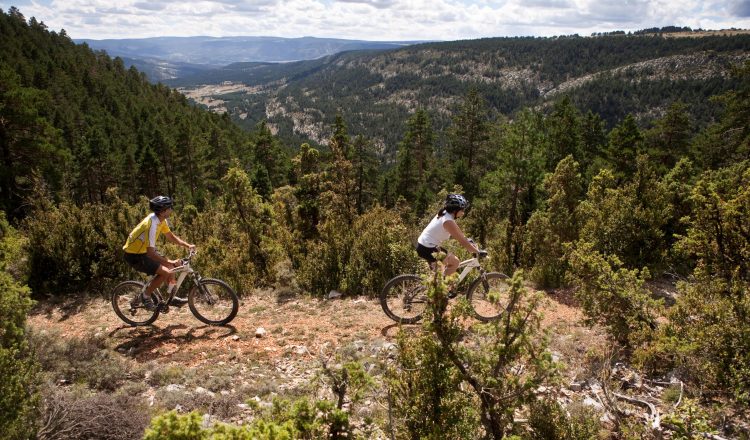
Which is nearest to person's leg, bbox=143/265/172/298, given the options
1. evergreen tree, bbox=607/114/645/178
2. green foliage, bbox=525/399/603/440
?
green foliage, bbox=525/399/603/440

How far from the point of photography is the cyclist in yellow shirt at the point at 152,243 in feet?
23.1

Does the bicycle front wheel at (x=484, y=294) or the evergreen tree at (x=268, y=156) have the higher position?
the bicycle front wheel at (x=484, y=294)

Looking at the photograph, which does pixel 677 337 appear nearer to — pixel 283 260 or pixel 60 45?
pixel 283 260

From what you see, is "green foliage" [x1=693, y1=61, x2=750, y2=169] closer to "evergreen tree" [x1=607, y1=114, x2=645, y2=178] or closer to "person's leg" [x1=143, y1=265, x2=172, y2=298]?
"evergreen tree" [x1=607, y1=114, x2=645, y2=178]

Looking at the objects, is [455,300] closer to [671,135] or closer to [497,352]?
[497,352]

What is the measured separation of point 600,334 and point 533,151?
1306 centimetres

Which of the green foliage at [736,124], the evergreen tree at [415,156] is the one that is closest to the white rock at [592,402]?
the green foliage at [736,124]

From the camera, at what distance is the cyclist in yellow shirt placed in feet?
23.1

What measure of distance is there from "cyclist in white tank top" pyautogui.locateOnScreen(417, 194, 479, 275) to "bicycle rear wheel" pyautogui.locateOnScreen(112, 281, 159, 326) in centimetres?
498

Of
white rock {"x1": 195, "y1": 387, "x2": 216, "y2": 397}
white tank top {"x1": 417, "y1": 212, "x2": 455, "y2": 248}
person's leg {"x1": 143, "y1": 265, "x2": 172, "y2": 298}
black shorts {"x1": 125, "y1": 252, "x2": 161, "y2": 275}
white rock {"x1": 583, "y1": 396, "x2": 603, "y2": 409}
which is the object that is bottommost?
white rock {"x1": 195, "y1": 387, "x2": 216, "y2": 397}

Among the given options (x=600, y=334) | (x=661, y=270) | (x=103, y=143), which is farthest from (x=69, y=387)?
(x=103, y=143)

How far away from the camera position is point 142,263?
7.26 meters

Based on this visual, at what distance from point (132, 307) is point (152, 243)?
156 centimetres

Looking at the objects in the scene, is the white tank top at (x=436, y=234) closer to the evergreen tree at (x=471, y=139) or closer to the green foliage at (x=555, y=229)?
the green foliage at (x=555, y=229)
